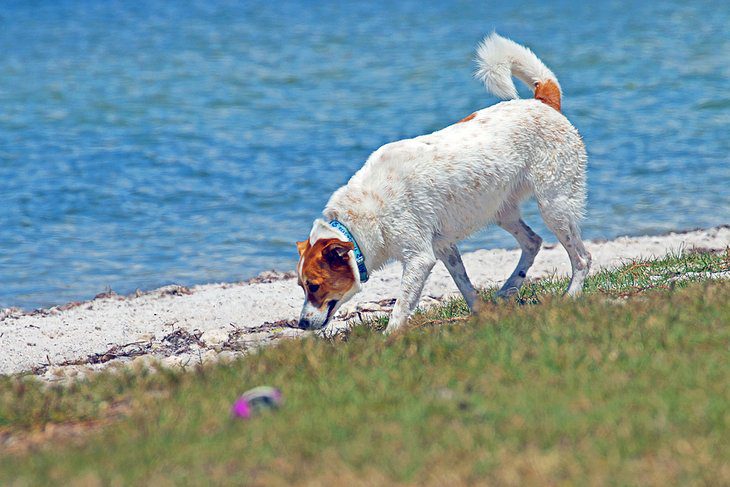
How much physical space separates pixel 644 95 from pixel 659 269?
452 inches

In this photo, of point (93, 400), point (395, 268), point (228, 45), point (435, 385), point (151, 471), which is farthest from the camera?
point (228, 45)

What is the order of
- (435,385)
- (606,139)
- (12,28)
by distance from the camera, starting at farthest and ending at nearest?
(12,28)
(606,139)
(435,385)

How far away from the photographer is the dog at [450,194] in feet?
21.6

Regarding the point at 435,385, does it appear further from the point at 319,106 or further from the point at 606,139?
the point at 319,106

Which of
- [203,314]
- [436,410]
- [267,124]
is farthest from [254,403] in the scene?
[267,124]

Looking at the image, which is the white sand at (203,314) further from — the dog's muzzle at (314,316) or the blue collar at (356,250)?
the blue collar at (356,250)

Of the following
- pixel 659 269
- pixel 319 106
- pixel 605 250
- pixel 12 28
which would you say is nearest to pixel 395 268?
pixel 605 250

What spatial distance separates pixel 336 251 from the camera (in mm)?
6461

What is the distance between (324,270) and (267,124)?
12.2m

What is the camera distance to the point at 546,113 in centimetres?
735

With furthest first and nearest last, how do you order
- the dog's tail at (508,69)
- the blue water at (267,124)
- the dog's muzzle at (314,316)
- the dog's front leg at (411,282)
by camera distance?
1. the blue water at (267,124)
2. the dog's tail at (508,69)
3. the dog's front leg at (411,282)
4. the dog's muzzle at (314,316)

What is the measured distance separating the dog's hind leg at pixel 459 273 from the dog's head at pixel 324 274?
3.74 ft

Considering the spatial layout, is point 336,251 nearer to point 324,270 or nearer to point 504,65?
point 324,270

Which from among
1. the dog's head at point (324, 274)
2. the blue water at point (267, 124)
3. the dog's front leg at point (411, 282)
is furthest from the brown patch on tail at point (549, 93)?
the blue water at point (267, 124)
